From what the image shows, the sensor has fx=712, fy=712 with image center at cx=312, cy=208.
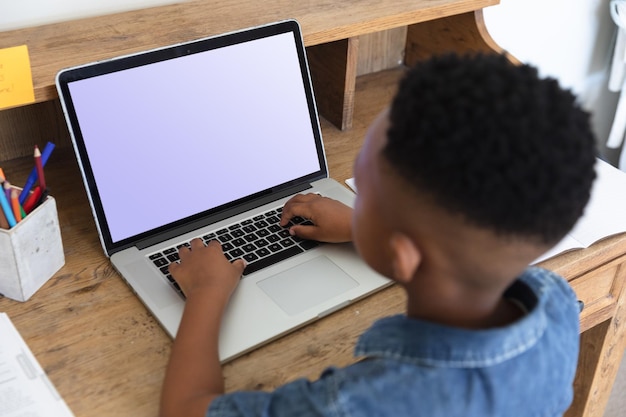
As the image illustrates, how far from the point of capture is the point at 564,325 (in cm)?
69

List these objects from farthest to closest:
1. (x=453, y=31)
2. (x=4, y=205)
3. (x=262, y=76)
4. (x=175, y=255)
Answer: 1. (x=453, y=31)
2. (x=262, y=76)
3. (x=175, y=255)
4. (x=4, y=205)

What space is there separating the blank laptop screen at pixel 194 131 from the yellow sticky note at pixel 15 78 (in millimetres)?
65

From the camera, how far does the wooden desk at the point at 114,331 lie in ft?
2.43

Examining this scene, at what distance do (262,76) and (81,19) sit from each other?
0.98 feet

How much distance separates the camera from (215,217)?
1.00m

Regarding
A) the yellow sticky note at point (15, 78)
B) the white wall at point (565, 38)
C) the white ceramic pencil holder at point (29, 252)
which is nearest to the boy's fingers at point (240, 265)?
the white ceramic pencil holder at point (29, 252)

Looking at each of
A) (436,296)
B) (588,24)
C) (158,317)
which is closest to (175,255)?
(158,317)

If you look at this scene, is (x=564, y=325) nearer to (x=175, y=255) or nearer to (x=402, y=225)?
(x=402, y=225)

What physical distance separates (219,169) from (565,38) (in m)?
1.29

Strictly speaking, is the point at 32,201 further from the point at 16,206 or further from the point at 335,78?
the point at 335,78

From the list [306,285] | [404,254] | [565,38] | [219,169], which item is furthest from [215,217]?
[565,38]

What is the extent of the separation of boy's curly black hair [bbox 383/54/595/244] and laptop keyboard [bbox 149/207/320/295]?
1.31 feet

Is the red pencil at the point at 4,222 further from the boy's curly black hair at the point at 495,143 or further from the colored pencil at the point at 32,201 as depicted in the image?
the boy's curly black hair at the point at 495,143

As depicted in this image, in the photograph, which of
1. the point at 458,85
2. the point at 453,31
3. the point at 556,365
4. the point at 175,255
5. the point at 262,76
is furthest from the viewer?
the point at 453,31
